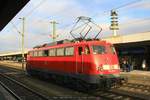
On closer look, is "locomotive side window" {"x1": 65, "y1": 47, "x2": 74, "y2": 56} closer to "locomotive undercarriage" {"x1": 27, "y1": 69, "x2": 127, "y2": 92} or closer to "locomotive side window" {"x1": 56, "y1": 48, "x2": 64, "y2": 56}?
"locomotive side window" {"x1": 56, "y1": 48, "x2": 64, "y2": 56}

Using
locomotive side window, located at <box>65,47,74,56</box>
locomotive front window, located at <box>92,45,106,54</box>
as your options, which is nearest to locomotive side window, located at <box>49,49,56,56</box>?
locomotive side window, located at <box>65,47,74,56</box>

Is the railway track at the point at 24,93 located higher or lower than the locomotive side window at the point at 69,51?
lower

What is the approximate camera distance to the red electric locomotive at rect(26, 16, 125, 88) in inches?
758

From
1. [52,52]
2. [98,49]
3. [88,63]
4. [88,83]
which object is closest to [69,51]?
[98,49]

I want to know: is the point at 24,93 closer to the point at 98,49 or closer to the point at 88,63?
the point at 88,63

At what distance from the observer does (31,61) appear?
113 feet

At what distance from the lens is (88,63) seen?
1969cm

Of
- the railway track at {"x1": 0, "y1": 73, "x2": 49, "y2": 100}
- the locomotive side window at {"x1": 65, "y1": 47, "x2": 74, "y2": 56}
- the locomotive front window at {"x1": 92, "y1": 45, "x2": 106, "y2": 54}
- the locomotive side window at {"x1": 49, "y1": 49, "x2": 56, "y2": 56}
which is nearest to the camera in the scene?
the railway track at {"x1": 0, "y1": 73, "x2": 49, "y2": 100}

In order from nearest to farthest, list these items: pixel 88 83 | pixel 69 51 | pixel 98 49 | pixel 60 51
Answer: pixel 88 83, pixel 98 49, pixel 69 51, pixel 60 51

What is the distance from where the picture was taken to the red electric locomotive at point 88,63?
758 inches

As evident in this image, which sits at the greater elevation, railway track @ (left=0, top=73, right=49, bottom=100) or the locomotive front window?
the locomotive front window

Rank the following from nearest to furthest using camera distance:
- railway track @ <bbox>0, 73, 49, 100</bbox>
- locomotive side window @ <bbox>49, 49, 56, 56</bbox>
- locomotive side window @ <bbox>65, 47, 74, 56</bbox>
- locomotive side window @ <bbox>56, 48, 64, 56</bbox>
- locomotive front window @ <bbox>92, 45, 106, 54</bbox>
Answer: railway track @ <bbox>0, 73, 49, 100</bbox> → locomotive front window @ <bbox>92, 45, 106, 54</bbox> → locomotive side window @ <bbox>65, 47, 74, 56</bbox> → locomotive side window @ <bbox>56, 48, 64, 56</bbox> → locomotive side window @ <bbox>49, 49, 56, 56</bbox>

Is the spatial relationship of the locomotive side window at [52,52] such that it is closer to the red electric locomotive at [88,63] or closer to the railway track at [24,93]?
the red electric locomotive at [88,63]

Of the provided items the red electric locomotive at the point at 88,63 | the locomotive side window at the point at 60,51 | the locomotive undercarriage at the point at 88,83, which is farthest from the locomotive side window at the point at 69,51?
the locomotive undercarriage at the point at 88,83
